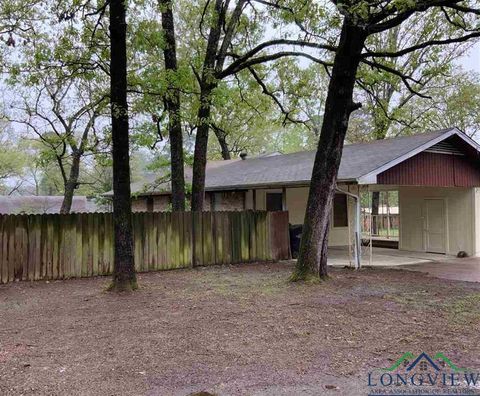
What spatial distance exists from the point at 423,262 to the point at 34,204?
27205 mm

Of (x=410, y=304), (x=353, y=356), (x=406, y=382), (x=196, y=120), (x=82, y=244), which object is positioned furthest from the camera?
(x=196, y=120)

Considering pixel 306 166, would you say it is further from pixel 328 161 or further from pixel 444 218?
pixel 328 161

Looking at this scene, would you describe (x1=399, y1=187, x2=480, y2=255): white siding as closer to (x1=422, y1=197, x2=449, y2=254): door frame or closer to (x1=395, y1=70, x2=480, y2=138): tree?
(x1=422, y1=197, x2=449, y2=254): door frame

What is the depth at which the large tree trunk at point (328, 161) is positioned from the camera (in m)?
9.07

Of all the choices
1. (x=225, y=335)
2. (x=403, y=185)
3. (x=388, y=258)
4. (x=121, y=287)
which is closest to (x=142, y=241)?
(x=121, y=287)

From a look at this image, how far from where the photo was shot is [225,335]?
5.57 metres

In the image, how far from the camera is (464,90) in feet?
78.4

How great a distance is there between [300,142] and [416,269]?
3569cm

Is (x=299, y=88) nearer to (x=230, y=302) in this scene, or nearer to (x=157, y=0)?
(x=157, y=0)

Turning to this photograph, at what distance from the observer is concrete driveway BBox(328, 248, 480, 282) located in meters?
10.9

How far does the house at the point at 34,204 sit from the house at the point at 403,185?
592 inches

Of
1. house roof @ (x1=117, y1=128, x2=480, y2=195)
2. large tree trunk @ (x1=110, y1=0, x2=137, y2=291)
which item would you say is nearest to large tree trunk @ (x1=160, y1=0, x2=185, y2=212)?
house roof @ (x1=117, y1=128, x2=480, y2=195)

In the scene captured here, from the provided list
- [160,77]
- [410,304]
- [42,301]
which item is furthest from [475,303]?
[160,77]

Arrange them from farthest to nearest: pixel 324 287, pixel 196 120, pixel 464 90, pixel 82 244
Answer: pixel 464 90 → pixel 196 120 → pixel 82 244 → pixel 324 287
